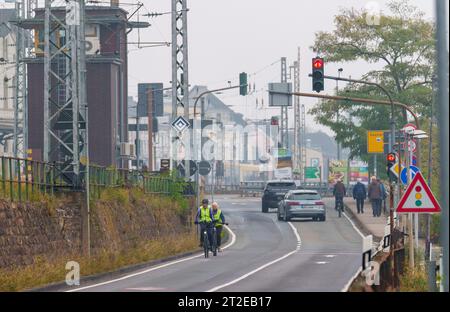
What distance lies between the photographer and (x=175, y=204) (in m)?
47.4

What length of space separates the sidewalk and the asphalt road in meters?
0.57

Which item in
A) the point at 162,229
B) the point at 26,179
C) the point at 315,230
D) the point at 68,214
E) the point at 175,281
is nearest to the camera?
the point at 175,281

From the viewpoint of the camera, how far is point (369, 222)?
52.9 metres

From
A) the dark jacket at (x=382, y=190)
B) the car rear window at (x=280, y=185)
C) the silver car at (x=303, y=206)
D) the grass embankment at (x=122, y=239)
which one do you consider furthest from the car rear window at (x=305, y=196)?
the grass embankment at (x=122, y=239)

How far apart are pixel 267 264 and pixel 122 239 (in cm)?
657

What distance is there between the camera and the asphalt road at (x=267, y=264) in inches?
985

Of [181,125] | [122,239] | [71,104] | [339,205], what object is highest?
[71,104]

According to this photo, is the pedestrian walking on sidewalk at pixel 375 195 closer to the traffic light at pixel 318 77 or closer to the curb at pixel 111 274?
the curb at pixel 111 274

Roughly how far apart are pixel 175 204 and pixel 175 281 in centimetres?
2075

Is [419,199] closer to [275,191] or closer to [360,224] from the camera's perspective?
[360,224]

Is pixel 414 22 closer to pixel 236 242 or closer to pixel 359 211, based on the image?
pixel 359 211

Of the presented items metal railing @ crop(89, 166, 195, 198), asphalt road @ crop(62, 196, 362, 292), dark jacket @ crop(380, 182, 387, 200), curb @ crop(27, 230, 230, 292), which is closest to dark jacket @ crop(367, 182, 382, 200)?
dark jacket @ crop(380, 182, 387, 200)

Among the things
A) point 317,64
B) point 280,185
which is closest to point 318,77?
point 317,64

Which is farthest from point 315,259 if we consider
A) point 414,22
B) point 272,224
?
point 414,22
